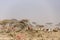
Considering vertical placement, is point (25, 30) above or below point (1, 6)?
below

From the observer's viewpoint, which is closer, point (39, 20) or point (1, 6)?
Answer: point (39, 20)

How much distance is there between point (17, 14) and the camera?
11.1ft

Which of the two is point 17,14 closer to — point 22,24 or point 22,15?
point 22,15

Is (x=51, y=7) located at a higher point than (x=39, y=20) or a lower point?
higher

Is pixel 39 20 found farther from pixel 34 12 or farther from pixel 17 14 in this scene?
pixel 17 14

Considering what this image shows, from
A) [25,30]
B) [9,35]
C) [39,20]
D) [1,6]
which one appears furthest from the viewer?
[1,6]

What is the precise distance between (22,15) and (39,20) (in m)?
0.41

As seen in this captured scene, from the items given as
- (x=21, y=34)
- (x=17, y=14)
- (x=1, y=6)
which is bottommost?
(x=21, y=34)

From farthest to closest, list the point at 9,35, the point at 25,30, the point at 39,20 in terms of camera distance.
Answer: the point at 39,20
the point at 25,30
the point at 9,35

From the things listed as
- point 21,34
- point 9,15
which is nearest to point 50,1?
point 9,15

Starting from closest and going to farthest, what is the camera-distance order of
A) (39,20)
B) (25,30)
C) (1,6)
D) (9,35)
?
(9,35) < (25,30) < (39,20) < (1,6)

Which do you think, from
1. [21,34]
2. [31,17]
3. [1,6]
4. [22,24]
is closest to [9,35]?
[21,34]

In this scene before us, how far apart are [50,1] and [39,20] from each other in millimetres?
532

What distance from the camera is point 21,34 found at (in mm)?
2182
